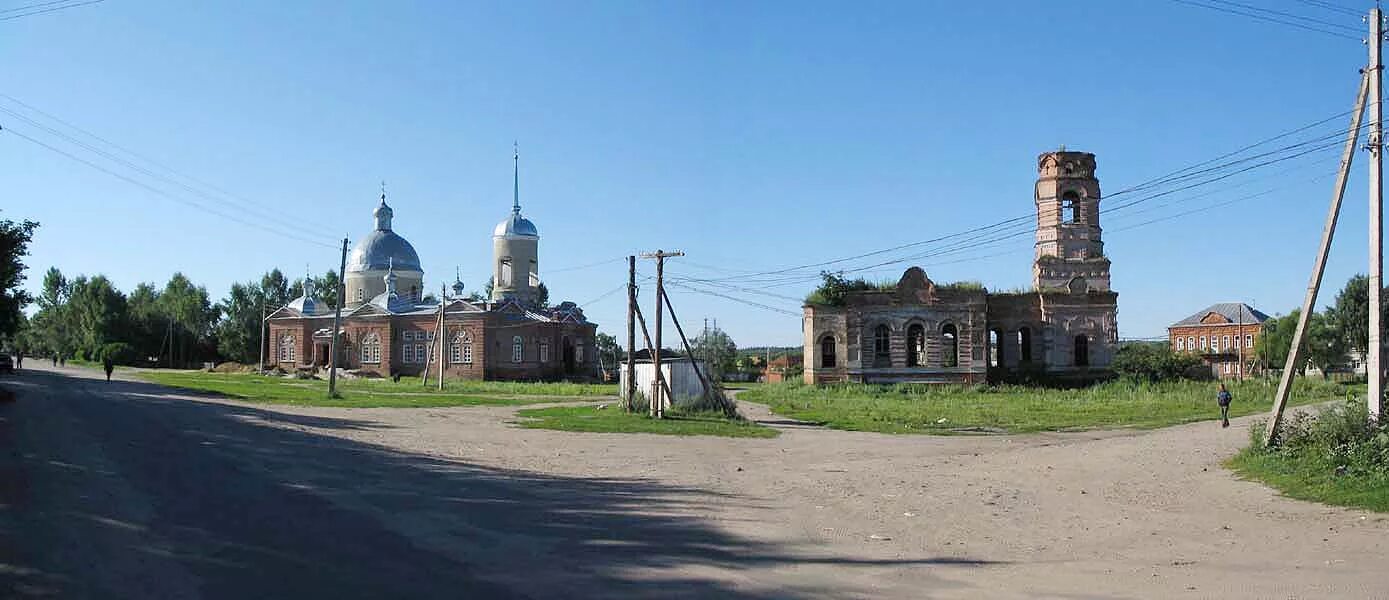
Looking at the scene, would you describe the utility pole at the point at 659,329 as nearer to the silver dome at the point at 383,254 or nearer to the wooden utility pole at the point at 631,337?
the wooden utility pole at the point at 631,337

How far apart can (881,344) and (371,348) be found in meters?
39.3

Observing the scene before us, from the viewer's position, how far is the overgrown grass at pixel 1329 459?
12812 mm

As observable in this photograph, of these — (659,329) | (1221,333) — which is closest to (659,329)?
(659,329)

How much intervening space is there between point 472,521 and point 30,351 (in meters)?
137

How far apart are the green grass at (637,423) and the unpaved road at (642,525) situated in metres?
6.61

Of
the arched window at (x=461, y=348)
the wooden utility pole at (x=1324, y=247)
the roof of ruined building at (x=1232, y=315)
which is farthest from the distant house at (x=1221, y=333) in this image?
the wooden utility pole at (x=1324, y=247)

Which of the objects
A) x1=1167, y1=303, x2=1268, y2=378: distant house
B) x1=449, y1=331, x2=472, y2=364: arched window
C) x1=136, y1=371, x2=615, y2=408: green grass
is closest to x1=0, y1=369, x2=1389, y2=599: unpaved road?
x1=136, y1=371, x2=615, y2=408: green grass

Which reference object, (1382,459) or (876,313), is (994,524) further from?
(876,313)

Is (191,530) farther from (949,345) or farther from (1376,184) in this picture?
(949,345)

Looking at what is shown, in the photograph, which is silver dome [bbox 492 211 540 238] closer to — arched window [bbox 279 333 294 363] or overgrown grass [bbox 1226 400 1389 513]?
arched window [bbox 279 333 294 363]

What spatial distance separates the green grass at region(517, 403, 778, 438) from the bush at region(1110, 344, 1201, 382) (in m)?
29.0

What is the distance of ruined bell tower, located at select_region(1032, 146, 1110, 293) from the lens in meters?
52.6

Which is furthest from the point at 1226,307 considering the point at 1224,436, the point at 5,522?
the point at 5,522

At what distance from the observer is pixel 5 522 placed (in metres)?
10.0
